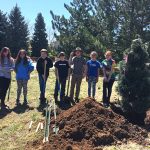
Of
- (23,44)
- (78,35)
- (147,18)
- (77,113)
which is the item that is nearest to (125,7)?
(147,18)

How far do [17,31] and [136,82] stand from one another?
1863 inches

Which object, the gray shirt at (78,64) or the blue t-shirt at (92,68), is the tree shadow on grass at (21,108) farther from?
the blue t-shirt at (92,68)

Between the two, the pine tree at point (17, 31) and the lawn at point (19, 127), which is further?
the pine tree at point (17, 31)

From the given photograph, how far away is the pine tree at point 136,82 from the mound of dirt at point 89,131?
3.06ft

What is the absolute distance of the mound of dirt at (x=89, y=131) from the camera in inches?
361

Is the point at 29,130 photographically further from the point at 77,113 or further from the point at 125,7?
the point at 125,7

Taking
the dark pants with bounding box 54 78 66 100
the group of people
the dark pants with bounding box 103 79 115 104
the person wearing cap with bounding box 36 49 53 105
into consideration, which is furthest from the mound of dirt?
the person wearing cap with bounding box 36 49 53 105

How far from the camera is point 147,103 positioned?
440 inches

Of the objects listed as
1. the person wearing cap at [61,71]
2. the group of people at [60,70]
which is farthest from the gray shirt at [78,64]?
the person wearing cap at [61,71]

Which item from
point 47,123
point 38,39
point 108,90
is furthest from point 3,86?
point 38,39

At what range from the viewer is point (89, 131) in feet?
31.6

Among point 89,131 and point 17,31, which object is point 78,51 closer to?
point 89,131

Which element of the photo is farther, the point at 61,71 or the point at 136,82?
the point at 61,71

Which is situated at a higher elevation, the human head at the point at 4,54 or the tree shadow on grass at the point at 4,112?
the human head at the point at 4,54
